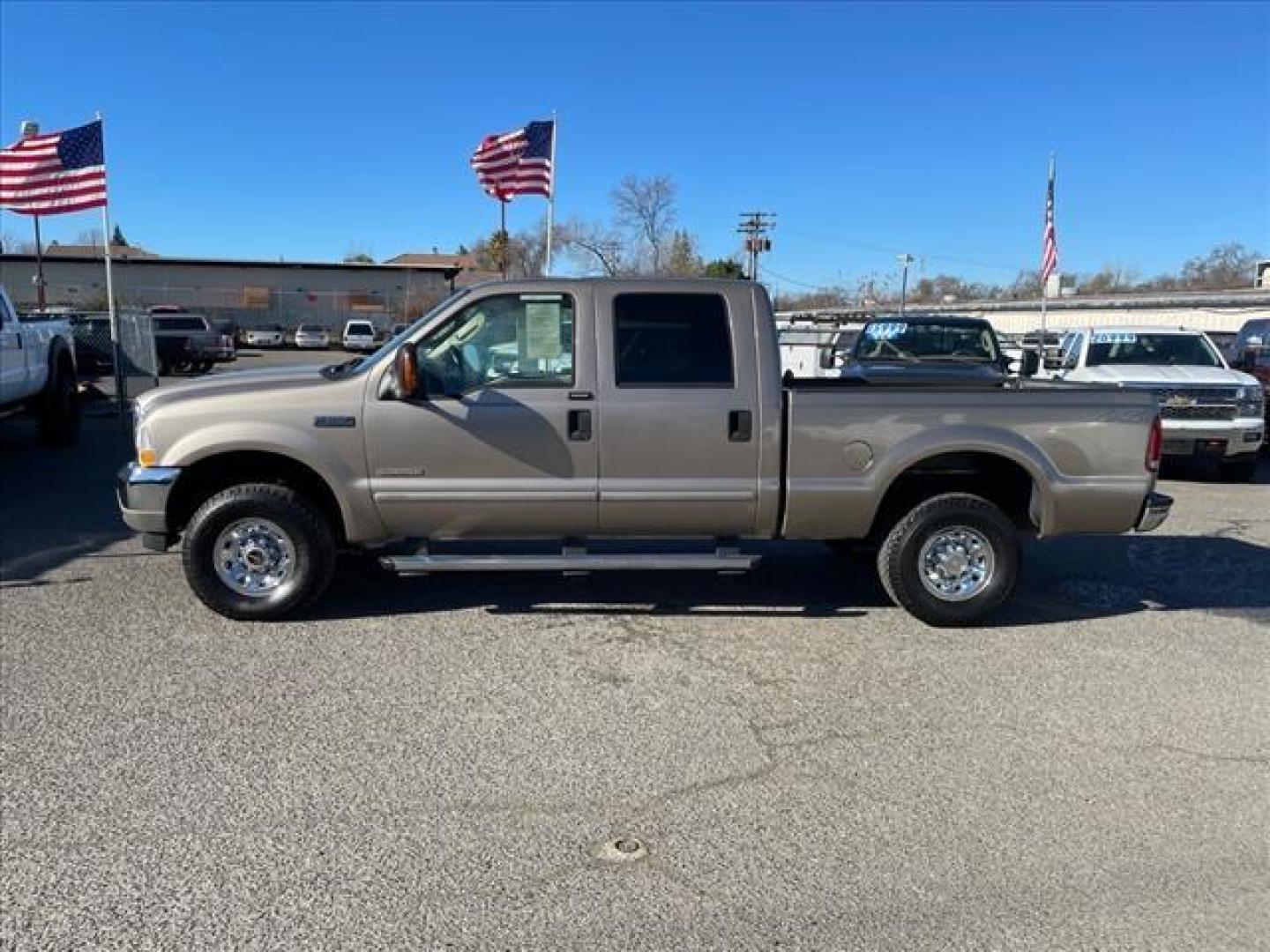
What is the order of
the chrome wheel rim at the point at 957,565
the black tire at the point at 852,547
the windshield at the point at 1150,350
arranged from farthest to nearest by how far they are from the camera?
the windshield at the point at 1150,350, the black tire at the point at 852,547, the chrome wheel rim at the point at 957,565

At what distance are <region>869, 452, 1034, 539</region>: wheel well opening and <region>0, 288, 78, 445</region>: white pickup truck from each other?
976 centimetres

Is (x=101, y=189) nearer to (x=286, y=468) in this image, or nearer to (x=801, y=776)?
(x=286, y=468)

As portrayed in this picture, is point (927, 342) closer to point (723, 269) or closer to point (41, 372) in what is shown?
point (41, 372)

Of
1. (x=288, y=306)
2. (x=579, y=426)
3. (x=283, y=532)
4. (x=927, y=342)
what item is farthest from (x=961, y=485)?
(x=288, y=306)

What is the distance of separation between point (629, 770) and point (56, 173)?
15.1 m

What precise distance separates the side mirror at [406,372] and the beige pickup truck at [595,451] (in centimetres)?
9

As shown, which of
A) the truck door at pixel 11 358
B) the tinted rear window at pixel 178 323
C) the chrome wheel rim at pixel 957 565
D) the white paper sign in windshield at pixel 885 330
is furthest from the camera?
the tinted rear window at pixel 178 323

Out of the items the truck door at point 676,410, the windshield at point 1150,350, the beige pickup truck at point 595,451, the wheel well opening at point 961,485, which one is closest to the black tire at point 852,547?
the wheel well opening at point 961,485

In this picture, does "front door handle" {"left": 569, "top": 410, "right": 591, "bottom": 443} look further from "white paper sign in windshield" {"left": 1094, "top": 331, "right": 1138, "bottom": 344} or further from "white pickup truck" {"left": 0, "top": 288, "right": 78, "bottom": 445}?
"white paper sign in windshield" {"left": 1094, "top": 331, "right": 1138, "bottom": 344}

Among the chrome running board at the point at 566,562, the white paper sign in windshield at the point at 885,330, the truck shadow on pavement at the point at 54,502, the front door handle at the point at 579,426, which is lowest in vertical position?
the truck shadow on pavement at the point at 54,502

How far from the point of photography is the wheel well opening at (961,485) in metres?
5.78

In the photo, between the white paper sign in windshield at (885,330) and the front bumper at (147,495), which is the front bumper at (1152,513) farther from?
the white paper sign in windshield at (885,330)

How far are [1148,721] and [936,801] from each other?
56.5 inches

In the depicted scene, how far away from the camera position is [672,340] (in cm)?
562
